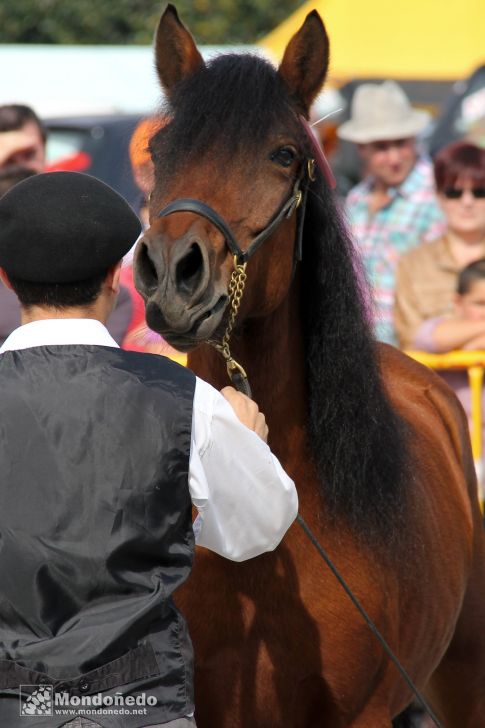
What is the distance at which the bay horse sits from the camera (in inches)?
128

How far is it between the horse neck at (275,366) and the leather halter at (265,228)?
0.19 m

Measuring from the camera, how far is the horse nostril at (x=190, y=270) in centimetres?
292

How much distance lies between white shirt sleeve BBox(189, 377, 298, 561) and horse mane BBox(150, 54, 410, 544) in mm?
691

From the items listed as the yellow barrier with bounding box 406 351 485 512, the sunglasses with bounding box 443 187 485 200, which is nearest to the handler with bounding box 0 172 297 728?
the yellow barrier with bounding box 406 351 485 512

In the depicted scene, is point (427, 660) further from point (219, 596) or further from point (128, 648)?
point (128, 648)

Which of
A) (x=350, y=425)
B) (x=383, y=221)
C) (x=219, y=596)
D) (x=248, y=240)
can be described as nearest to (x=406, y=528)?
(x=350, y=425)

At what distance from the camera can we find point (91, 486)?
102 inches

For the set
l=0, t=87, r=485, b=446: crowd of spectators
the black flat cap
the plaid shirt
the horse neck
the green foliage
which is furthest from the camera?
the green foliage

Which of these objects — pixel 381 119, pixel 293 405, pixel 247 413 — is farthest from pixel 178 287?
pixel 381 119

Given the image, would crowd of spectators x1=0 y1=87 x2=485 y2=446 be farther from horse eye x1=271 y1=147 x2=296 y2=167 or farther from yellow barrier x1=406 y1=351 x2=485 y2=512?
horse eye x1=271 y1=147 x2=296 y2=167

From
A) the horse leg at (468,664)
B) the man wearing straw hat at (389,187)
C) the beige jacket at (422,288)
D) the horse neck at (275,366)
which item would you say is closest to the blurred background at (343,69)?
the man wearing straw hat at (389,187)

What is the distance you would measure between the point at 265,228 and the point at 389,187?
4.98 metres

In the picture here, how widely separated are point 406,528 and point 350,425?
0.37m

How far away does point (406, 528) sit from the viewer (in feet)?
12.1
